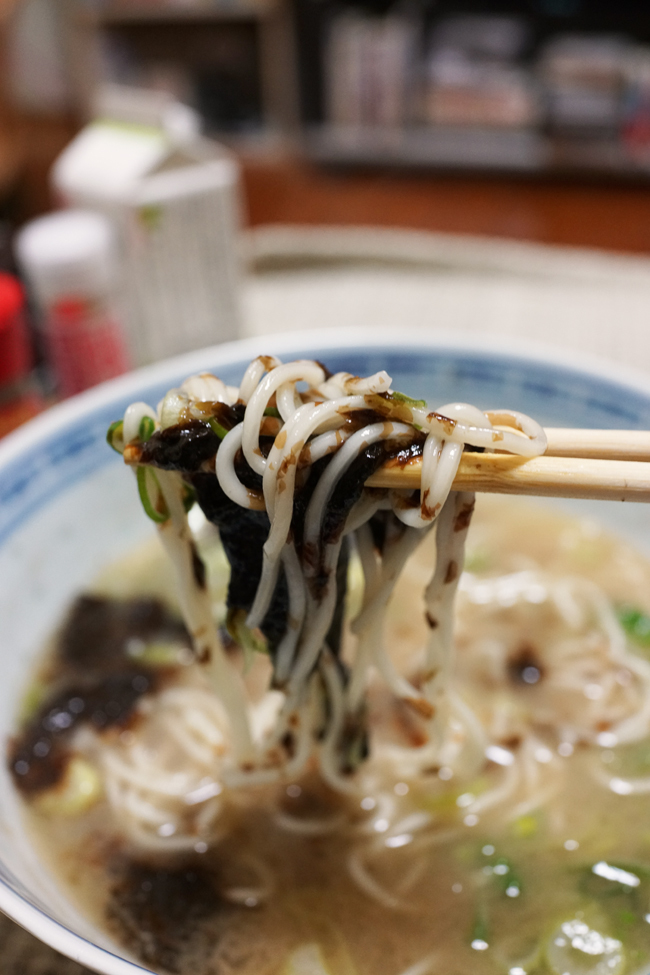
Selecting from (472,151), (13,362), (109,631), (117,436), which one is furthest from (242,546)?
(472,151)

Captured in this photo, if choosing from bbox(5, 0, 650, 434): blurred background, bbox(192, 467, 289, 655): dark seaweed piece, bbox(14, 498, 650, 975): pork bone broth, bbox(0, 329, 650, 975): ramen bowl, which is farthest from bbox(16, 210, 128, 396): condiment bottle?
bbox(192, 467, 289, 655): dark seaweed piece

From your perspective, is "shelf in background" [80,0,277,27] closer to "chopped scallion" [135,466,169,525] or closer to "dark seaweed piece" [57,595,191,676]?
"dark seaweed piece" [57,595,191,676]

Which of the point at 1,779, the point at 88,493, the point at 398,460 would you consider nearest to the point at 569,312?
the point at 88,493

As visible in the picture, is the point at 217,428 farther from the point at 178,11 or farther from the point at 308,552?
the point at 178,11

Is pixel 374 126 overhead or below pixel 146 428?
below

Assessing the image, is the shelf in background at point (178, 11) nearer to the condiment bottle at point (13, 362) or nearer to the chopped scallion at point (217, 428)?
the condiment bottle at point (13, 362)

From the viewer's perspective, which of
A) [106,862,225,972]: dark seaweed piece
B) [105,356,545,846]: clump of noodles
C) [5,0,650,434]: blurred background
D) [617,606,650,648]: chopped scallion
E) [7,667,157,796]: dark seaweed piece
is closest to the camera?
[105,356,545,846]: clump of noodles

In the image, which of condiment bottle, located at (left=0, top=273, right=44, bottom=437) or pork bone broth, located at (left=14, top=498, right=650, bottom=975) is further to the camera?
condiment bottle, located at (left=0, top=273, right=44, bottom=437)
